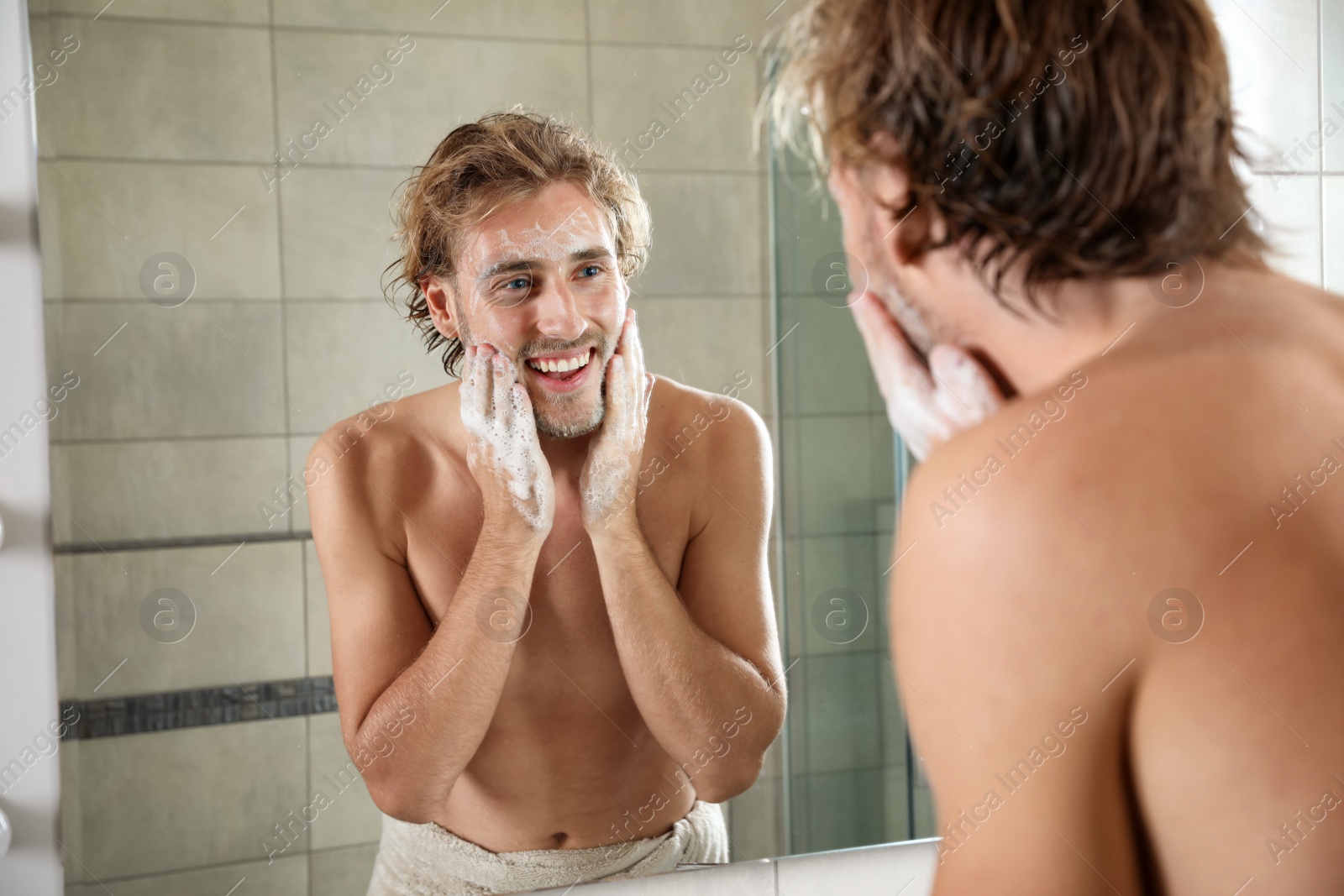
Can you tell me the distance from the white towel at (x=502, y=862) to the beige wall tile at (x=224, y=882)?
2.5 inches

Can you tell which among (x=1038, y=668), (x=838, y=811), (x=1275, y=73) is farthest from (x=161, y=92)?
(x=1275, y=73)

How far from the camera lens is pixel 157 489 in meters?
0.79

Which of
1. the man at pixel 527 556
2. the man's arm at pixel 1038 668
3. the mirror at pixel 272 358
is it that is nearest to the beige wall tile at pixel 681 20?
the mirror at pixel 272 358

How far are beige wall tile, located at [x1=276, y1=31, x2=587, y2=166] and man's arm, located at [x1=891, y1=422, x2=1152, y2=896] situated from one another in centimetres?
55

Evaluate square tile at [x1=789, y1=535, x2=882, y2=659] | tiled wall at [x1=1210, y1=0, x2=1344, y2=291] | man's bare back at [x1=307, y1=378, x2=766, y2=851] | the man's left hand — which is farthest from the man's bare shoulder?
tiled wall at [x1=1210, y1=0, x2=1344, y2=291]

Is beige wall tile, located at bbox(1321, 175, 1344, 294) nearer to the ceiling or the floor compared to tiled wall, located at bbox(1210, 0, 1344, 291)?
nearer to the floor

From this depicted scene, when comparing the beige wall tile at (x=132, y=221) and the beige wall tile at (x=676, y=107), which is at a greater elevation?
the beige wall tile at (x=676, y=107)

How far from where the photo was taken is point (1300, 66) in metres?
1.10

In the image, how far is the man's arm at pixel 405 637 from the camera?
0.82m

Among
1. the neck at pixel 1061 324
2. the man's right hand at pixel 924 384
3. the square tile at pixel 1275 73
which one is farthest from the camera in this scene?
the square tile at pixel 1275 73

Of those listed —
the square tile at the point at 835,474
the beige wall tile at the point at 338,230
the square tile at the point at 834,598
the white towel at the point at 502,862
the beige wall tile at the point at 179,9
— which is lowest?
the white towel at the point at 502,862

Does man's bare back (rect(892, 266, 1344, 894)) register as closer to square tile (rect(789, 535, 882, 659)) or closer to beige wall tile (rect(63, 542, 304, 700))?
square tile (rect(789, 535, 882, 659))

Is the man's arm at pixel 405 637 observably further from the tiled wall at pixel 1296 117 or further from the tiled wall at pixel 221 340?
the tiled wall at pixel 1296 117

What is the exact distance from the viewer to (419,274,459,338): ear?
32.6 inches
